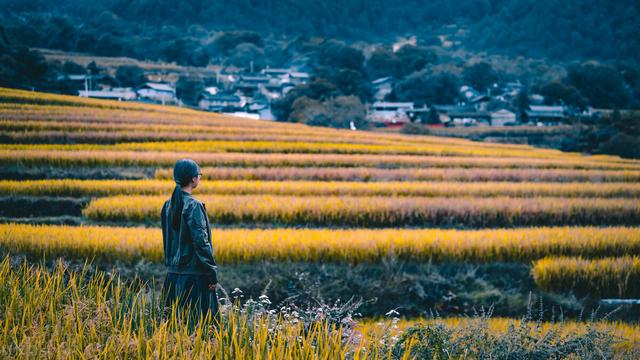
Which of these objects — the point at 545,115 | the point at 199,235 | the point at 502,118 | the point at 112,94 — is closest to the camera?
the point at 199,235

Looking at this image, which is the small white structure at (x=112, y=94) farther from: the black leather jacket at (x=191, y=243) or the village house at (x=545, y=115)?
the black leather jacket at (x=191, y=243)

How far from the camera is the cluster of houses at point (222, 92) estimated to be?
1719 inches

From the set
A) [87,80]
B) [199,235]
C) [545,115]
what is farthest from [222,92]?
[199,235]

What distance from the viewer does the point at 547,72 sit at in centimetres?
6538

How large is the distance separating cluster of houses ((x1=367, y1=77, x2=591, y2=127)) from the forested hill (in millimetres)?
37404

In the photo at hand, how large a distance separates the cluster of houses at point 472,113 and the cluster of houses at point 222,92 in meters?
9.71

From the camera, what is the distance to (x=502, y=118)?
1847 inches

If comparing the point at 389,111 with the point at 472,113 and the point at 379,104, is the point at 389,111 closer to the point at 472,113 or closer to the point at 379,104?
the point at 379,104

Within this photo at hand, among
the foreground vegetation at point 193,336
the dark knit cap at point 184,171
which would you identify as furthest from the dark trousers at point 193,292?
the dark knit cap at point 184,171

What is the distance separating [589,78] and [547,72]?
19.8m

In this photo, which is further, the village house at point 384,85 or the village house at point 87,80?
the village house at point 384,85

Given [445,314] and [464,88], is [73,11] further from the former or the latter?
[445,314]

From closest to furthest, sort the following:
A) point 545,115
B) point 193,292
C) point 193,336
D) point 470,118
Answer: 1. point 193,336
2. point 193,292
3. point 545,115
4. point 470,118

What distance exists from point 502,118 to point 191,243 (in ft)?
151
